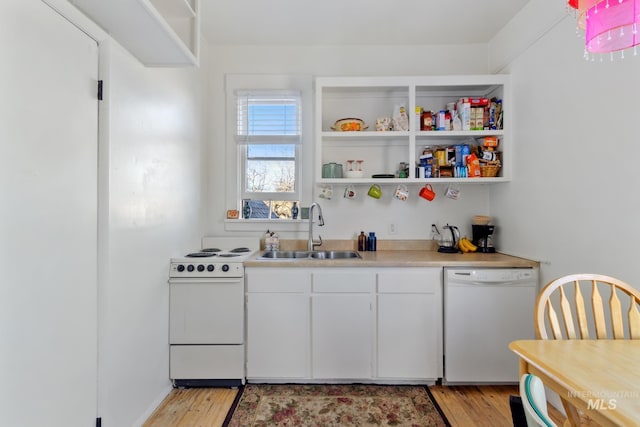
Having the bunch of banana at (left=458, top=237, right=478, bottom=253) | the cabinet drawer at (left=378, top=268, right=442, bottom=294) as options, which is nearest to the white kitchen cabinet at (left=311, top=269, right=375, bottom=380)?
the cabinet drawer at (left=378, top=268, right=442, bottom=294)

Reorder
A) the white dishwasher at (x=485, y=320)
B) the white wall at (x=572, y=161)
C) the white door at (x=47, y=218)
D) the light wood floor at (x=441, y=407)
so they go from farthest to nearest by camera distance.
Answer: the white dishwasher at (x=485, y=320)
the light wood floor at (x=441, y=407)
the white wall at (x=572, y=161)
the white door at (x=47, y=218)

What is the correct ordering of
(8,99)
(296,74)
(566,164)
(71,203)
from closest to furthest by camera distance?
(8,99), (71,203), (566,164), (296,74)

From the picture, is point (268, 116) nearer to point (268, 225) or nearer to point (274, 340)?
A: point (268, 225)

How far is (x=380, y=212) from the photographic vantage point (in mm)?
3047

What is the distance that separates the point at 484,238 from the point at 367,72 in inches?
71.4

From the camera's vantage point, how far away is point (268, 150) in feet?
10.2

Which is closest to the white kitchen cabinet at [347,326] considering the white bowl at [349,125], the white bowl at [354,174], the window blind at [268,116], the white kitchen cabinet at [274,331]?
the white kitchen cabinet at [274,331]

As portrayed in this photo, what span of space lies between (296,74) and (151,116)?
4.76 ft

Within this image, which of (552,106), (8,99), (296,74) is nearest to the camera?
(8,99)

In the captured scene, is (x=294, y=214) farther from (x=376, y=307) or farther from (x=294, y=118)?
(x=376, y=307)

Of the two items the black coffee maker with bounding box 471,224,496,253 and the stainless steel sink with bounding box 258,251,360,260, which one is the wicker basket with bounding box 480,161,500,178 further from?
the stainless steel sink with bounding box 258,251,360,260

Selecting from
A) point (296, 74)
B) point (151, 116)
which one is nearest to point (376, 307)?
point (151, 116)

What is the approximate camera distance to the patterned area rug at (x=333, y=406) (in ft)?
6.57

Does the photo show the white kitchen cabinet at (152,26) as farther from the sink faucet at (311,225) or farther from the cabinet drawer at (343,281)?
the cabinet drawer at (343,281)
